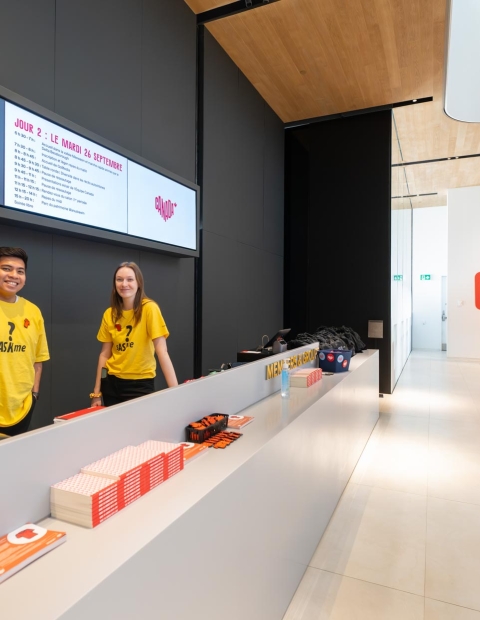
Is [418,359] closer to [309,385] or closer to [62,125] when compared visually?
[309,385]

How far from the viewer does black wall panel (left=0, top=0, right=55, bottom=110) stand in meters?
2.44

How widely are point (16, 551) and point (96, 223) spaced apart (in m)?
2.34

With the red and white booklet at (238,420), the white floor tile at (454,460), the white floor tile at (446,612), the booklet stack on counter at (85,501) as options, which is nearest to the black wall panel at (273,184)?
the white floor tile at (454,460)

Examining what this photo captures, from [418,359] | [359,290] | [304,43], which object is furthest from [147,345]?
[418,359]

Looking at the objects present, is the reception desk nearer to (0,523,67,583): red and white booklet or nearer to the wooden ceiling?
(0,523,67,583): red and white booklet

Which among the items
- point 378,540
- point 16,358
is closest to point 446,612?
point 378,540

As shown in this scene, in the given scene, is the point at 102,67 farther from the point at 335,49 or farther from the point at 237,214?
the point at 335,49

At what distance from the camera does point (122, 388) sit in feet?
7.84

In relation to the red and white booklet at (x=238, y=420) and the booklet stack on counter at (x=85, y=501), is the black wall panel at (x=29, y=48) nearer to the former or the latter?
the red and white booklet at (x=238, y=420)

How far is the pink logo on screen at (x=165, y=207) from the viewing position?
3.57m

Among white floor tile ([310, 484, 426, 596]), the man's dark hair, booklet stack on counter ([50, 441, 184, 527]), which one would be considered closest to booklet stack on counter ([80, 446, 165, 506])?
booklet stack on counter ([50, 441, 184, 527])

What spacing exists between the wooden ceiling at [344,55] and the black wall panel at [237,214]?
283 mm

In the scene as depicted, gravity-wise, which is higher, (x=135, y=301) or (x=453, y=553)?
(x=135, y=301)

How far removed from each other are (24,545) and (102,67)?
10.5ft
